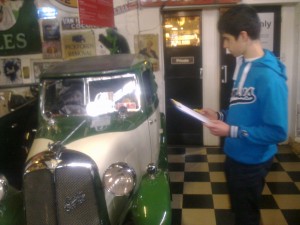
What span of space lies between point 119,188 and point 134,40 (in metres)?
3.59

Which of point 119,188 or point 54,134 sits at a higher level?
point 54,134

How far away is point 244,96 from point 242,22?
400mm

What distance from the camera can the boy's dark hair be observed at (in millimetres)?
1733

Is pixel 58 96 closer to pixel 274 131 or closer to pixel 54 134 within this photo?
pixel 54 134

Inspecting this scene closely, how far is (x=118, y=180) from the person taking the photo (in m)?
1.98

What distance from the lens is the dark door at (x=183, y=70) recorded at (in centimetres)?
509

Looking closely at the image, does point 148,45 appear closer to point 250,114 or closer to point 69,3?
point 69,3

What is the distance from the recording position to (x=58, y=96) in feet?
9.61

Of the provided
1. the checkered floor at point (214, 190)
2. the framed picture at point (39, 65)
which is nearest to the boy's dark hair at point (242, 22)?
the checkered floor at point (214, 190)

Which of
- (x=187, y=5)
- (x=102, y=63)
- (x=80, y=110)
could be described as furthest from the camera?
(x=187, y=5)

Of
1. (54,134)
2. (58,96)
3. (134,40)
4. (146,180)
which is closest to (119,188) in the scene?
(146,180)

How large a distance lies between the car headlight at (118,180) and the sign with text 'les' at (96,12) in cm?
243

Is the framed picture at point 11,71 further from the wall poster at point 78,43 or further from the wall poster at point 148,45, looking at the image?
the wall poster at point 148,45

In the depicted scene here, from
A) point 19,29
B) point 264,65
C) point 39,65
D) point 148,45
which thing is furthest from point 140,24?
point 264,65
